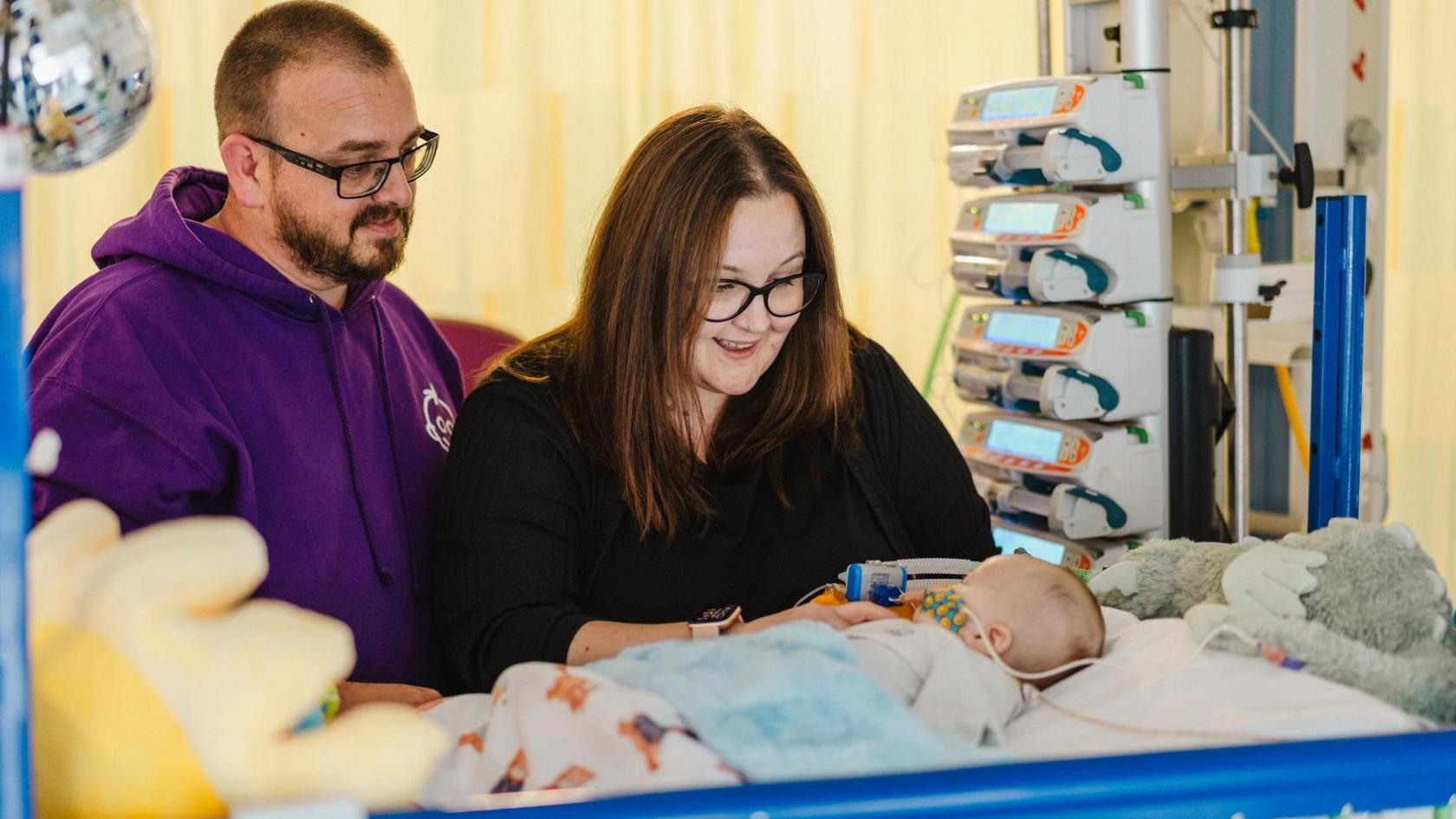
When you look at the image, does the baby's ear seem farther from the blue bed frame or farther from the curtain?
the curtain

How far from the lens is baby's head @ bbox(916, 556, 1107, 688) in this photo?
162cm

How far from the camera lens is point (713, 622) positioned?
170cm

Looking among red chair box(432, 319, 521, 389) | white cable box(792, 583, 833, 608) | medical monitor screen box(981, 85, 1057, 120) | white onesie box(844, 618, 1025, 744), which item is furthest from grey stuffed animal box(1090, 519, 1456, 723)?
red chair box(432, 319, 521, 389)

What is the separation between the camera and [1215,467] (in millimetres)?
3109

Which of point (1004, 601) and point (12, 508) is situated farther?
point (1004, 601)

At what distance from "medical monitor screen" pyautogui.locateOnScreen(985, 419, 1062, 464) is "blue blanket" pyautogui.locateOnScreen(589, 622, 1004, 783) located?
5.55 feet

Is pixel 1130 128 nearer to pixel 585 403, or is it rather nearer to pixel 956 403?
pixel 585 403

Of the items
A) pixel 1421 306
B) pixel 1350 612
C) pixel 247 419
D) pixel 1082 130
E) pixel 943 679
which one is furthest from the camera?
pixel 1421 306

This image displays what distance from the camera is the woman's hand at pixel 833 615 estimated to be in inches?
64.6

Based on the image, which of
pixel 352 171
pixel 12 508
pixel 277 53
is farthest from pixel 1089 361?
pixel 12 508

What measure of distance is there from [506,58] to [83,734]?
3225 mm

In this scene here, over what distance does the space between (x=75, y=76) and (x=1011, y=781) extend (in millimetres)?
767

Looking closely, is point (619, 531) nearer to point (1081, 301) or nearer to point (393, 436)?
point (393, 436)

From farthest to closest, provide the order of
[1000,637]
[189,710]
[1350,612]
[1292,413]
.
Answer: [1292,413] → [1000,637] → [1350,612] → [189,710]
